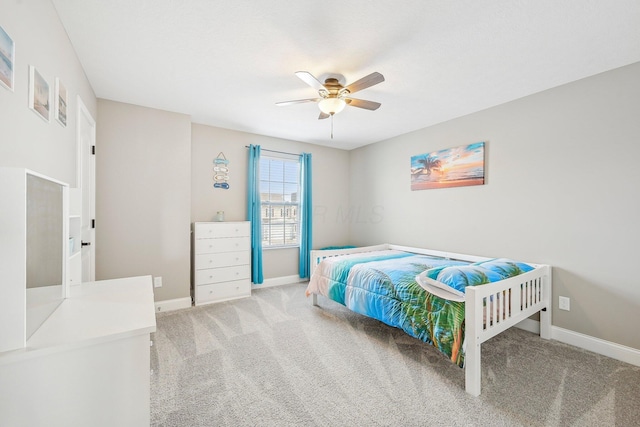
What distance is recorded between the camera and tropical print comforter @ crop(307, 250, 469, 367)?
6.57 ft

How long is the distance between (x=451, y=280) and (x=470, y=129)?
7.05 ft

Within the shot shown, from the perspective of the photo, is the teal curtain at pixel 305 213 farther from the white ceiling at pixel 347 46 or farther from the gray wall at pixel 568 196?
the gray wall at pixel 568 196

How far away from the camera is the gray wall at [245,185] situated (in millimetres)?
3859

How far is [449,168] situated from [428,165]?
0.32m

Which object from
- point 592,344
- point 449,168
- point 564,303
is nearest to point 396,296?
point 564,303

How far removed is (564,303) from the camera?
8.55ft

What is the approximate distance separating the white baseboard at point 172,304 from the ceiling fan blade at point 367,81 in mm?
3056

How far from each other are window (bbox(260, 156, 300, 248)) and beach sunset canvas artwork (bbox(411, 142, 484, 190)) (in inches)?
76.0

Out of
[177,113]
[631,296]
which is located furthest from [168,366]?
[631,296]

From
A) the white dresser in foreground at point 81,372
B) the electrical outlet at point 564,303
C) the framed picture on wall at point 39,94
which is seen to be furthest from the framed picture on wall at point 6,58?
the electrical outlet at point 564,303

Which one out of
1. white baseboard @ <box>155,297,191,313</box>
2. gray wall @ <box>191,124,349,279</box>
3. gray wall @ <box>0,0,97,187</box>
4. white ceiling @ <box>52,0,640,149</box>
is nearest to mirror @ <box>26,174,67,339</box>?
gray wall @ <box>0,0,97,187</box>

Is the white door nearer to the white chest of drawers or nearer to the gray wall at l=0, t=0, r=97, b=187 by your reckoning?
the gray wall at l=0, t=0, r=97, b=187

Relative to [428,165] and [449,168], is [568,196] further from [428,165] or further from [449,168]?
[428,165]

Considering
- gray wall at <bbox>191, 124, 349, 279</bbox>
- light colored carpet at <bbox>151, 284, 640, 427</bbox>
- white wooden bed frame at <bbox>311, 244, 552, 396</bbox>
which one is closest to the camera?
light colored carpet at <bbox>151, 284, 640, 427</bbox>
